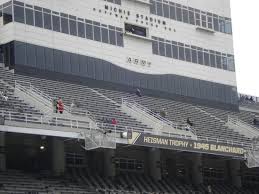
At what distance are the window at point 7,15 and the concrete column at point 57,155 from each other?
31.0 feet

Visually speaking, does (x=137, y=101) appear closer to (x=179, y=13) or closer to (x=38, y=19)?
(x=38, y=19)

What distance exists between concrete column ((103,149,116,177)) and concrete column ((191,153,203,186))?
7149mm

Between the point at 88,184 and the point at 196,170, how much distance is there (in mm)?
10089

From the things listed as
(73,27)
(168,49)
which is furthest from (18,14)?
(168,49)

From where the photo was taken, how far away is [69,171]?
41156mm

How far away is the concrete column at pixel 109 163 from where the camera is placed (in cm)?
4188

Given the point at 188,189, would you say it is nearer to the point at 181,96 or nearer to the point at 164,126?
the point at 164,126

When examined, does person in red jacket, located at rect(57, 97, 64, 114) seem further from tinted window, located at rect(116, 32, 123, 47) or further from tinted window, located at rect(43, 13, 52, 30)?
tinted window, located at rect(116, 32, 123, 47)

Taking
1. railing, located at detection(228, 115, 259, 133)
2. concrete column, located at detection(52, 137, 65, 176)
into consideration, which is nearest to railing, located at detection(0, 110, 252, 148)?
concrete column, located at detection(52, 137, 65, 176)

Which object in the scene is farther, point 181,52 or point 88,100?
point 181,52

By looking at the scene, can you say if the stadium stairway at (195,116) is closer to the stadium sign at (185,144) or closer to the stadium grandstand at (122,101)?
the stadium grandstand at (122,101)

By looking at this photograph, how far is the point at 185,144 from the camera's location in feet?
136

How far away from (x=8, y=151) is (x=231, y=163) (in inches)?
680

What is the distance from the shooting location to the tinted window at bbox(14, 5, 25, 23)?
44094 millimetres
